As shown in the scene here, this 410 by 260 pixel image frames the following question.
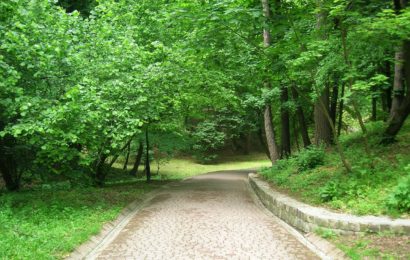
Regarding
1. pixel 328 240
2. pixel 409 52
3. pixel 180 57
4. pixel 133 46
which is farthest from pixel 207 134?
pixel 328 240

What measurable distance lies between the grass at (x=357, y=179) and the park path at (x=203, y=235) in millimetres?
1282

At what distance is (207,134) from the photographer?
29.0 metres

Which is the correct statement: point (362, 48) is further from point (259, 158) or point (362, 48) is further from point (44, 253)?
point (259, 158)

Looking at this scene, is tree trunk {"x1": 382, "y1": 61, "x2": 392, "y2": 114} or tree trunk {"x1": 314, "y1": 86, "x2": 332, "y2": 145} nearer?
tree trunk {"x1": 314, "y1": 86, "x2": 332, "y2": 145}

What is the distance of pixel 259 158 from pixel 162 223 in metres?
34.6

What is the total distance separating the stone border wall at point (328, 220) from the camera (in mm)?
6460

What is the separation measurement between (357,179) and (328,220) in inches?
90.3

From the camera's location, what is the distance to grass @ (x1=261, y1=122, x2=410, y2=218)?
7.72 metres

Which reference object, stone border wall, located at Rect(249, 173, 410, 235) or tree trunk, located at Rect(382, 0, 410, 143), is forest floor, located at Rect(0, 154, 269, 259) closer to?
stone border wall, located at Rect(249, 173, 410, 235)

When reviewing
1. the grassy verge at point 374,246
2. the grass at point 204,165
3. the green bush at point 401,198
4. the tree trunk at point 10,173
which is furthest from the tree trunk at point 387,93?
the grass at point 204,165

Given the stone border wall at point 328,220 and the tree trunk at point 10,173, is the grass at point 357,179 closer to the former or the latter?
the stone border wall at point 328,220

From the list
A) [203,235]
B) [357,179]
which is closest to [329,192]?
[357,179]

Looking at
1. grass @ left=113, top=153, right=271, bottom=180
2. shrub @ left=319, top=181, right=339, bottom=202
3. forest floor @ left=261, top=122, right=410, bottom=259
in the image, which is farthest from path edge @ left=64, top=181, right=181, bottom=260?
grass @ left=113, top=153, right=271, bottom=180

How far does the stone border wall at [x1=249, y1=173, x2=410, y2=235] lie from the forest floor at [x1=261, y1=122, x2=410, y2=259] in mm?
138
